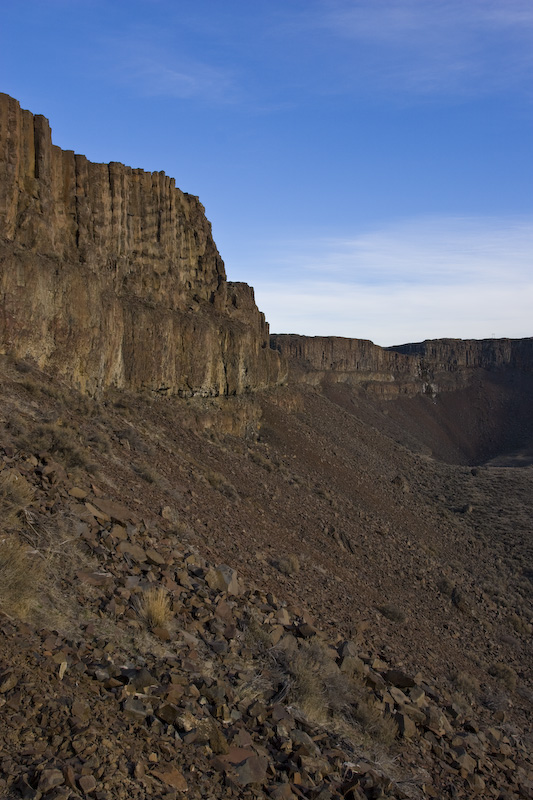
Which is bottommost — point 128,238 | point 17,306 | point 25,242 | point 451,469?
point 451,469

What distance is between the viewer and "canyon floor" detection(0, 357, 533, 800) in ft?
15.4

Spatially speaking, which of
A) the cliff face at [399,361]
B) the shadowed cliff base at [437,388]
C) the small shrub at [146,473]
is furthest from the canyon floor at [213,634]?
the cliff face at [399,361]

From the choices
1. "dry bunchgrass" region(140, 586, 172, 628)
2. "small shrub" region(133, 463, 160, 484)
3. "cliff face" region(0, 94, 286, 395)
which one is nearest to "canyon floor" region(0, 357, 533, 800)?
"dry bunchgrass" region(140, 586, 172, 628)

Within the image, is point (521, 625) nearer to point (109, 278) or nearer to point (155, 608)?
point (155, 608)

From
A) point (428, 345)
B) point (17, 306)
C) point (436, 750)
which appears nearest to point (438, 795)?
point (436, 750)

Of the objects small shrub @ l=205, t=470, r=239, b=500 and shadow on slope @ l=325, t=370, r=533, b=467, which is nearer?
small shrub @ l=205, t=470, r=239, b=500

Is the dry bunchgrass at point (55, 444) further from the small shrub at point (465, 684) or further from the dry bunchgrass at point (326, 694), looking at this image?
the small shrub at point (465, 684)

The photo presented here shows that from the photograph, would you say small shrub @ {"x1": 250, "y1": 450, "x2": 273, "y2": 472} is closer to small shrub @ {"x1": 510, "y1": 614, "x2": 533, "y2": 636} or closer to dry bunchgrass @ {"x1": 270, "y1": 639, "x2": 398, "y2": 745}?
small shrub @ {"x1": 510, "y1": 614, "x2": 533, "y2": 636}

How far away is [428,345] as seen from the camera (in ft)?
307

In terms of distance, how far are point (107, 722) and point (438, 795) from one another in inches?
168

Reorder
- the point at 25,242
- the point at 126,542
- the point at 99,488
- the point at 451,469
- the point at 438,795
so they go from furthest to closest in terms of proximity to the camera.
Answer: the point at 451,469, the point at 25,242, the point at 99,488, the point at 126,542, the point at 438,795

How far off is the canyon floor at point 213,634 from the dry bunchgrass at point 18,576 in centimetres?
3

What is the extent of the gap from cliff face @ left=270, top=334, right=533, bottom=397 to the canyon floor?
36232 mm

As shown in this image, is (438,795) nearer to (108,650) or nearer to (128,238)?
(108,650)
